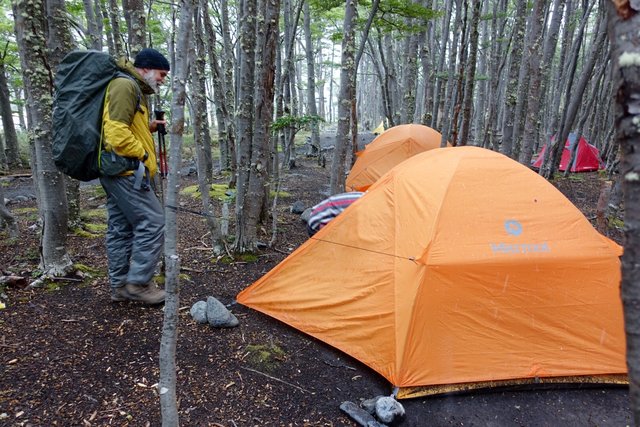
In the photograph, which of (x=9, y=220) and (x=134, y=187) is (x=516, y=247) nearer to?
(x=134, y=187)

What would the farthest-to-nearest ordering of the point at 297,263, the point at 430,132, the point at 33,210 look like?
the point at 430,132 < the point at 33,210 < the point at 297,263

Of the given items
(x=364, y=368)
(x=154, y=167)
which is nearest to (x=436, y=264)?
(x=364, y=368)

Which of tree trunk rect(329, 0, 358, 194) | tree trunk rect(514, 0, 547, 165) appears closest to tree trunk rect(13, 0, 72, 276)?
tree trunk rect(329, 0, 358, 194)

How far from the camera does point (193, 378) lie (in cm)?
312

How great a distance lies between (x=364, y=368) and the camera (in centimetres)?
362

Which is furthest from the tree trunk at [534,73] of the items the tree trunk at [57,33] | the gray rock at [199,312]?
the tree trunk at [57,33]

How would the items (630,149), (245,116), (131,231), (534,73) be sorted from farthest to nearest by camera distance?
1. (534,73)
2. (245,116)
3. (131,231)
4. (630,149)

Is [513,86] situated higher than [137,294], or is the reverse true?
[513,86]

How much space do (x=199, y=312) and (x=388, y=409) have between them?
2.06m

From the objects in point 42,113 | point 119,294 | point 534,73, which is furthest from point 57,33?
point 534,73

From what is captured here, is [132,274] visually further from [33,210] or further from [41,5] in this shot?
[33,210]

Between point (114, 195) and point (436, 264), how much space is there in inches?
117

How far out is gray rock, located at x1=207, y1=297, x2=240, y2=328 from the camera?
3.87 m

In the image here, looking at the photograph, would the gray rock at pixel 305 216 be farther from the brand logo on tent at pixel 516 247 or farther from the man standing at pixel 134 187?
the brand logo on tent at pixel 516 247
